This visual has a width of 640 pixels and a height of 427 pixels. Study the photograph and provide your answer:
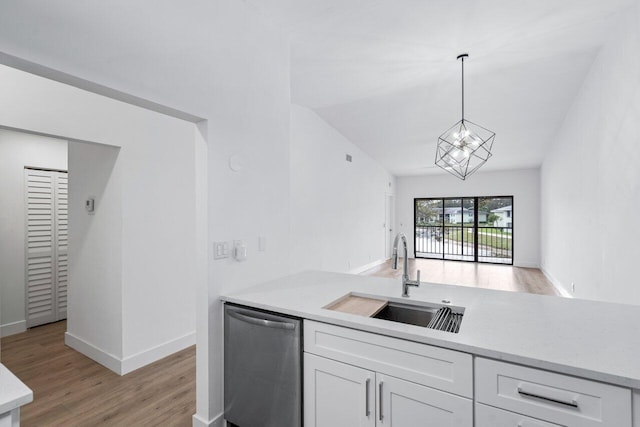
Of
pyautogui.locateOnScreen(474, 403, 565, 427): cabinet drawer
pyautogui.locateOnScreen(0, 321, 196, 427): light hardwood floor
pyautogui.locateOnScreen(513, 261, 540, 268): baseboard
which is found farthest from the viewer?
pyautogui.locateOnScreen(513, 261, 540, 268): baseboard

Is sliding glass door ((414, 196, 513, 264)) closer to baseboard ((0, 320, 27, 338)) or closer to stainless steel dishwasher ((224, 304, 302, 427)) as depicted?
stainless steel dishwasher ((224, 304, 302, 427))

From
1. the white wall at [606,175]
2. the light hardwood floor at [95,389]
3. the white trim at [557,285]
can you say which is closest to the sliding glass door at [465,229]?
the white trim at [557,285]

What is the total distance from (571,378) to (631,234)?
221cm

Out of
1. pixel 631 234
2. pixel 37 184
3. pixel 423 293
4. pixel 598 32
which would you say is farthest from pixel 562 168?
pixel 37 184

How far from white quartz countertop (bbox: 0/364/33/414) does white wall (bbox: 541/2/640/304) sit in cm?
350

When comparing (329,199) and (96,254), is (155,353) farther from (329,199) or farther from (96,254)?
(329,199)

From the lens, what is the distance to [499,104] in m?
4.41

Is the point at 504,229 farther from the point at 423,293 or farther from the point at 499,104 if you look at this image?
the point at 423,293

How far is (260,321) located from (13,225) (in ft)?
11.8

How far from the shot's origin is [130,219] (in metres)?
2.67

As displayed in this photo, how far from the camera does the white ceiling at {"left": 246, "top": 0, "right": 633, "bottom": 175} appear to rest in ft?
7.89

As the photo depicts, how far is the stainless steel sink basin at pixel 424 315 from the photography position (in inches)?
59.9

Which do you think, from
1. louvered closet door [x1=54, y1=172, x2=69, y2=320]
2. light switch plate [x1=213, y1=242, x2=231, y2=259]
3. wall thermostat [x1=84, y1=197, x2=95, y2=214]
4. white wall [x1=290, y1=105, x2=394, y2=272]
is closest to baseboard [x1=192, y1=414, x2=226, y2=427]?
light switch plate [x1=213, y1=242, x2=231, y2=259]

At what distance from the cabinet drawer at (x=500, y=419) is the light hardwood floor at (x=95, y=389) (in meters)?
1.80
